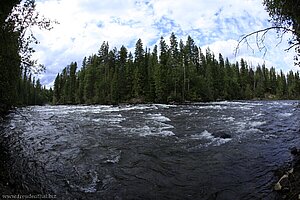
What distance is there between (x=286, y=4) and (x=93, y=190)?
8.90m

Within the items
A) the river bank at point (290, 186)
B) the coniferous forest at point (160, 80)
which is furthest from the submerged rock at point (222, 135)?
the coniferous forest at point (160, 80)

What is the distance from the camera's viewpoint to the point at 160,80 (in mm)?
60969

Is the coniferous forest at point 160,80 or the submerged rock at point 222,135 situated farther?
the coniferous forest at point 160,80

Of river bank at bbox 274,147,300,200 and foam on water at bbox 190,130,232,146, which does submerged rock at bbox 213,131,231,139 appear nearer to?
foam on water at bbox 190,130,232,146

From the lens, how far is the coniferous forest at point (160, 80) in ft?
212

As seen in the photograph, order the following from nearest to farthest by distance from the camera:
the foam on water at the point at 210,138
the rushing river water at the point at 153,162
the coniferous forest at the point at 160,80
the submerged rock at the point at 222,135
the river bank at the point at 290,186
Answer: the river bank at the point at 290,186 → the rushing river water at the point at 153,162 → the foam on water at the point at 210,138 → the submerged rock at the point at 222,135 → the coniferous forest at the point at 160,80


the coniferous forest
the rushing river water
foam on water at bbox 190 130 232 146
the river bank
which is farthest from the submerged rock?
the coniferous forest

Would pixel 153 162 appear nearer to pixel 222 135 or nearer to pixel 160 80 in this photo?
pixel 222 135

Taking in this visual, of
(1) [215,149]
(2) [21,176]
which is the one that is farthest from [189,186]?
(2) [21,176]

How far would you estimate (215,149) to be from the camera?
12023 millimetres

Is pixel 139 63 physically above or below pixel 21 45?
above

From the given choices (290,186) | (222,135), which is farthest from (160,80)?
(290,186)

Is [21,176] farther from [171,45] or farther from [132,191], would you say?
[171,45]

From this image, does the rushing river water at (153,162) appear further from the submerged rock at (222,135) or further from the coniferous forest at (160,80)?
the coniferous forest at (160,80)
